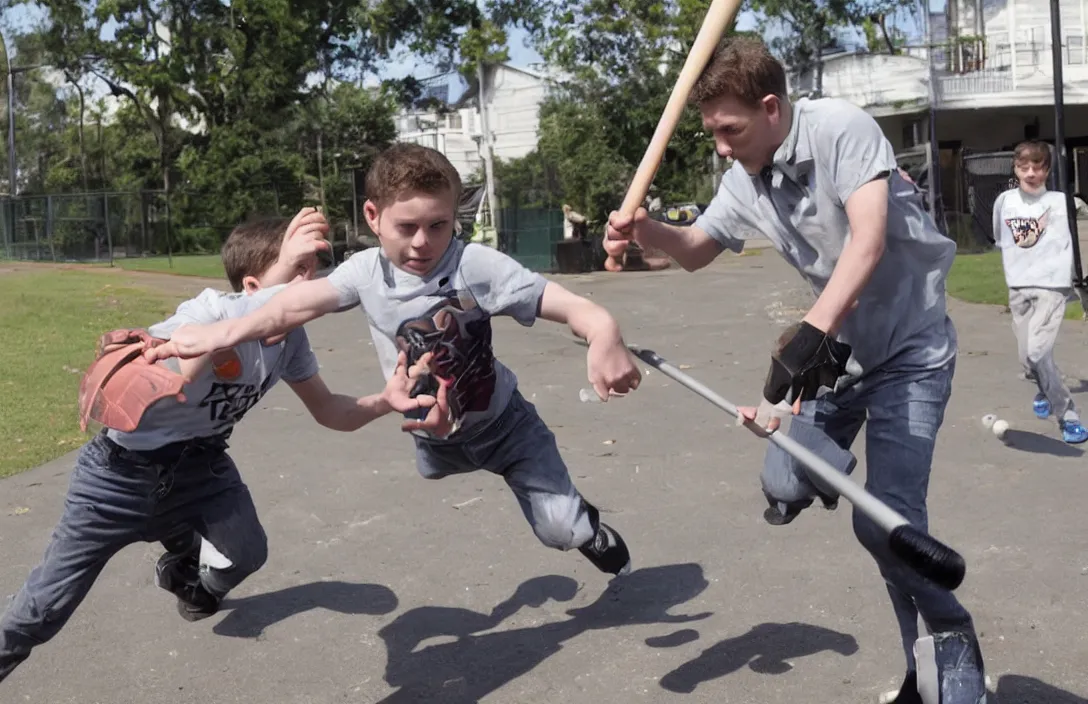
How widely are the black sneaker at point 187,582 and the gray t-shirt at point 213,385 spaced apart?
751mm

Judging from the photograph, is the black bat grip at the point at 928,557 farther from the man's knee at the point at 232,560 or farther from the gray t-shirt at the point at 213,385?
the man's knee at the point at 232,560

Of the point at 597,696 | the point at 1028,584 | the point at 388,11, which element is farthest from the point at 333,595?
the point at 388,11

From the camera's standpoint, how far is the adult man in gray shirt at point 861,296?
3.45 meters

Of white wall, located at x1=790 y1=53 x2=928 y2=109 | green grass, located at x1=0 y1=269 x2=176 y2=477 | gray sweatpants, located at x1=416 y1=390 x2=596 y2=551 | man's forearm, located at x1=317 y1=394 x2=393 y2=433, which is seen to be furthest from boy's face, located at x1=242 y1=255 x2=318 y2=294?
white wall, located at x1=790 y1=53 x2=928 y2=109

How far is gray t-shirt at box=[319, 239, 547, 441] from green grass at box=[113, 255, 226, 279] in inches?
797

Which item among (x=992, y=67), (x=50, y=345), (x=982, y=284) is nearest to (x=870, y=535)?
(x=50, y=345)

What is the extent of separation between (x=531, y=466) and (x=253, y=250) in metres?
1.14

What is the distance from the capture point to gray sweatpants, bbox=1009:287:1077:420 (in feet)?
25.1

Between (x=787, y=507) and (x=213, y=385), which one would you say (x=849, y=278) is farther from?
(x=213, y=385)

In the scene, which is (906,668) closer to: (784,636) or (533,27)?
(784,636)

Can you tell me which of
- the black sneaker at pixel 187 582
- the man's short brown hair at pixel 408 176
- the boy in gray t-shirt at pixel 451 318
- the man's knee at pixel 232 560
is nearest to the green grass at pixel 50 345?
the black sneaker at pixel 187 582

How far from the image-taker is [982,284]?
683 inches

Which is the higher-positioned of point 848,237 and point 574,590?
point 848,237

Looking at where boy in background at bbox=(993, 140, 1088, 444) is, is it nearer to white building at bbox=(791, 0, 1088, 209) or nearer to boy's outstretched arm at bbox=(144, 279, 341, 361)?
boy's outstretched arm at bbox=(144, 279, 341, 361)
